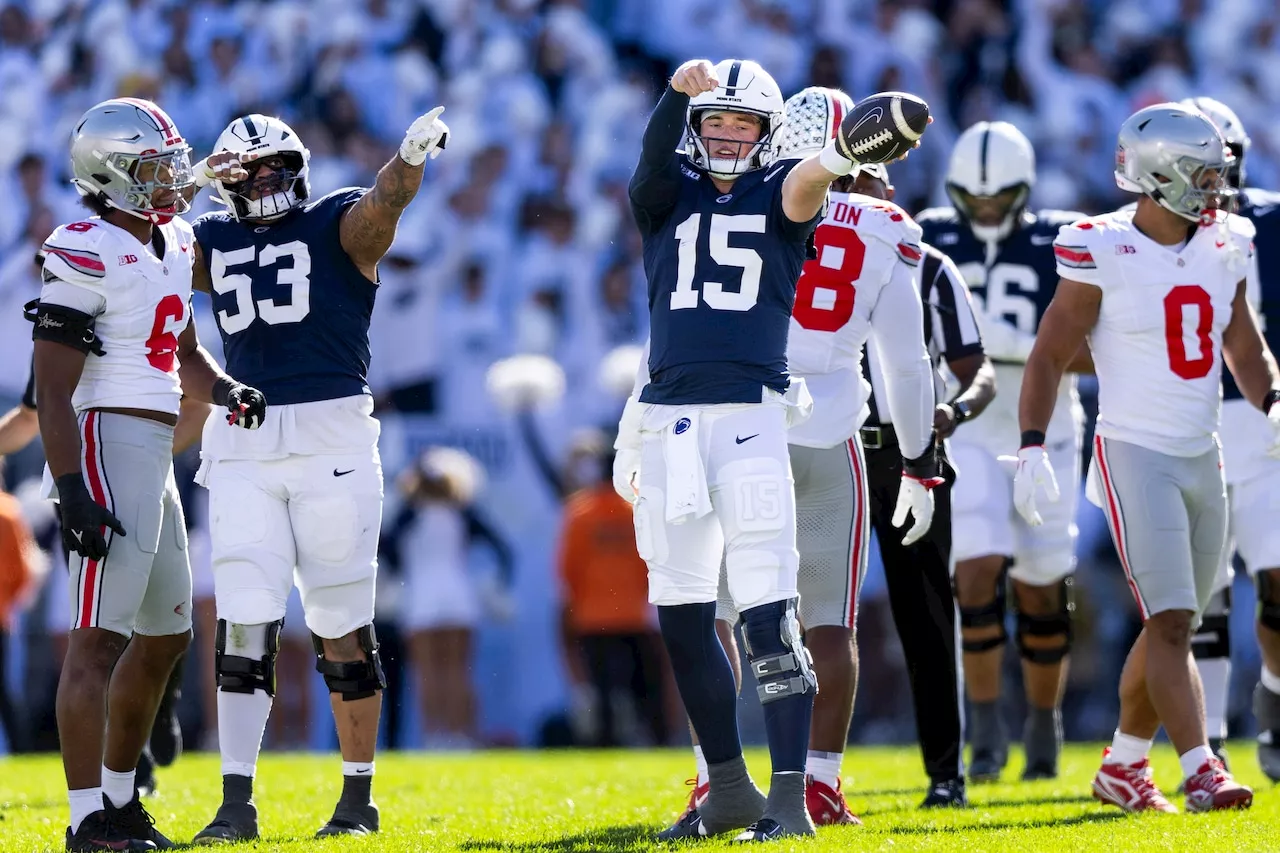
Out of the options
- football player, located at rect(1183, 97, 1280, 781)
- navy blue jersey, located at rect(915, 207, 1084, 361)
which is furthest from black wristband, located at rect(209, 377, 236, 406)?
football player, located at rect(1183, 97, 1280, 781)

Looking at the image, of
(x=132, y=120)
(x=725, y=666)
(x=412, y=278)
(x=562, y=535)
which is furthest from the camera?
(x=412, y=278)

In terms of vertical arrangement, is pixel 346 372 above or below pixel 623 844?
above

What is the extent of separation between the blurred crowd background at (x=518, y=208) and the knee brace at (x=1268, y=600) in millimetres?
3057

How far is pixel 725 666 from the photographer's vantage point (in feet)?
17.7

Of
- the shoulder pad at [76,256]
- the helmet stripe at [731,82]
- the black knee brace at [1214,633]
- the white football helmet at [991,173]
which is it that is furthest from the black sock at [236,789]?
the white football helmet at [991,173]

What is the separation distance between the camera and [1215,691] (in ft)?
25.3

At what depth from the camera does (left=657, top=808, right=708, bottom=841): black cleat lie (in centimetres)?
545

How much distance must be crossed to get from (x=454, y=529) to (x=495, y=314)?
2.08 meters

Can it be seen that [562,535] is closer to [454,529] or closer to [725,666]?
[454,529]

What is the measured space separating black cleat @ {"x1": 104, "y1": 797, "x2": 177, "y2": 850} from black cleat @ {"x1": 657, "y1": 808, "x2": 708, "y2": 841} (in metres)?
1.46

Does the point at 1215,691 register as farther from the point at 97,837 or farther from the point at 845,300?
the point at 97,837

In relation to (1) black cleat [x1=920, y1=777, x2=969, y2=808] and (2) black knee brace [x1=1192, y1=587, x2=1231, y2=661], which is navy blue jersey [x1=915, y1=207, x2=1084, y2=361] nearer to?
(2) black knee brace [x1=1192, y1=587, x2=1231, y2=661]

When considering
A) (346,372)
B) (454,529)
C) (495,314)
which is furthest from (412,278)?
(346,372)

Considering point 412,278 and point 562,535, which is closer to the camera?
point 562,535
